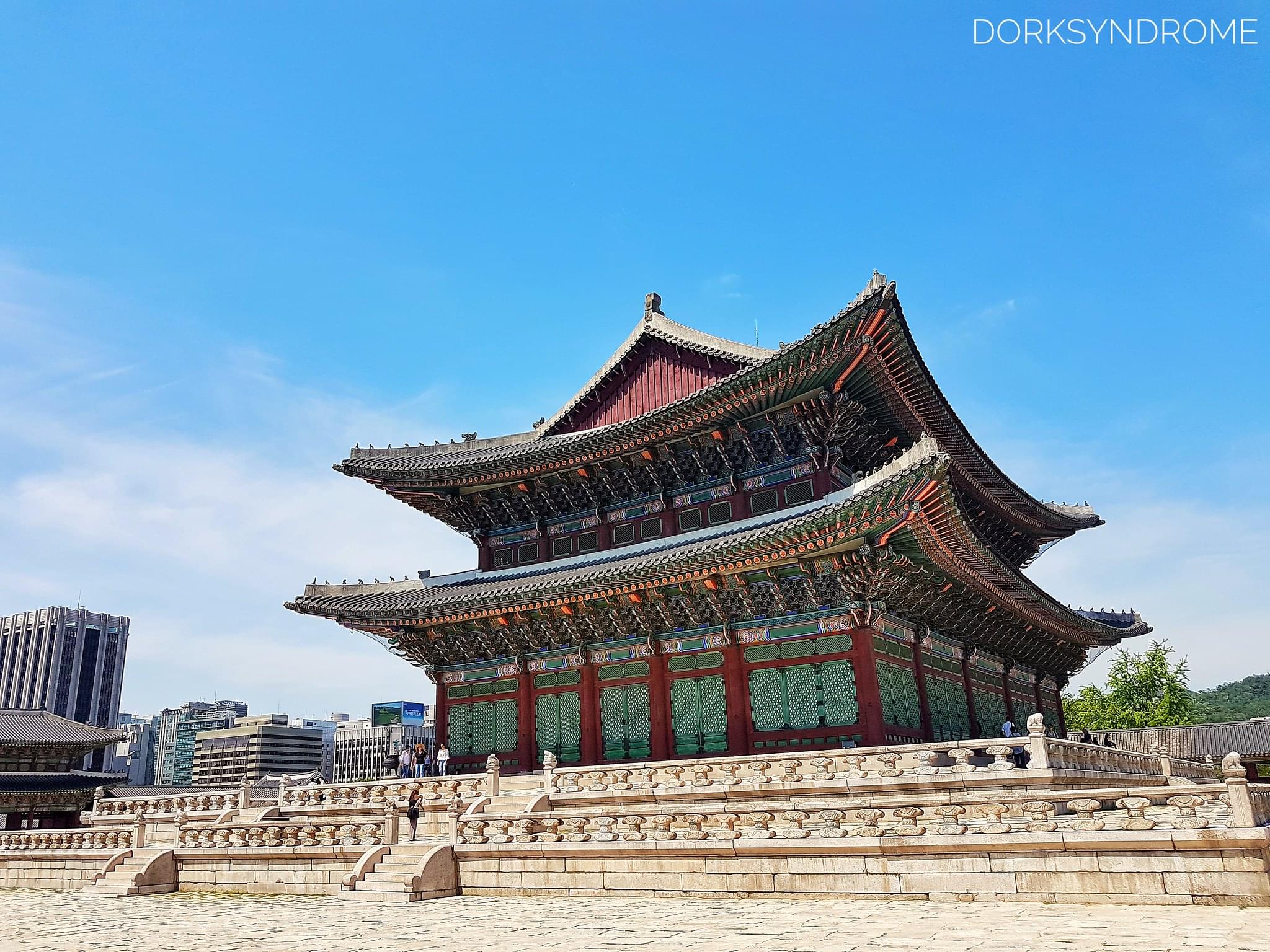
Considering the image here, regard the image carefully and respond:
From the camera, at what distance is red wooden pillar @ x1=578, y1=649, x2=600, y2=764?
91.0ft

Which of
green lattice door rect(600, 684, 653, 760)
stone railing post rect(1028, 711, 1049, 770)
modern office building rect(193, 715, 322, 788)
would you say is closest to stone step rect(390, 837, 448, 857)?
green lattice door rect(600, 684, 653, 760)

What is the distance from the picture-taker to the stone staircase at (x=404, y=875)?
17.2 metres

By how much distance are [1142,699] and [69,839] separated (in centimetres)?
6585

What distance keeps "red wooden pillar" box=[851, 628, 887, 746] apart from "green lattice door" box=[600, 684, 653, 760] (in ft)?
20.8

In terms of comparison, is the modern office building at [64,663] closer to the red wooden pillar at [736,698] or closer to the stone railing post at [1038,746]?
the red wooden pillar at [736,698]

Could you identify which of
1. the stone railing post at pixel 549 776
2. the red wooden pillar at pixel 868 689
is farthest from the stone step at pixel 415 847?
the red wooden pillar at pixel 868 689

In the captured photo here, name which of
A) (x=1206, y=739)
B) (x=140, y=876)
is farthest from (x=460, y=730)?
(x=1206, y=739)

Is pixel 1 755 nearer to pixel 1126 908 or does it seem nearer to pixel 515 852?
pixel 515 852

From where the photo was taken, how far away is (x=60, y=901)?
21.3 meters

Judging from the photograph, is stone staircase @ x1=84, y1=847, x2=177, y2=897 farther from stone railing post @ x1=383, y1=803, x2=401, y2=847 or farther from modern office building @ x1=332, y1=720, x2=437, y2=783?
modern office building @ x1=332, y1=720, x2=437, y2=783

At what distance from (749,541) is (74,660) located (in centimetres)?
14834

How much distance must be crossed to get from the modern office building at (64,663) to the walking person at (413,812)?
138 meters

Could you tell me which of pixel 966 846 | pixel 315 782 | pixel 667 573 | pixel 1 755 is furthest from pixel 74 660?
pixel 966 846

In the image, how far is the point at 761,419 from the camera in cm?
2753
